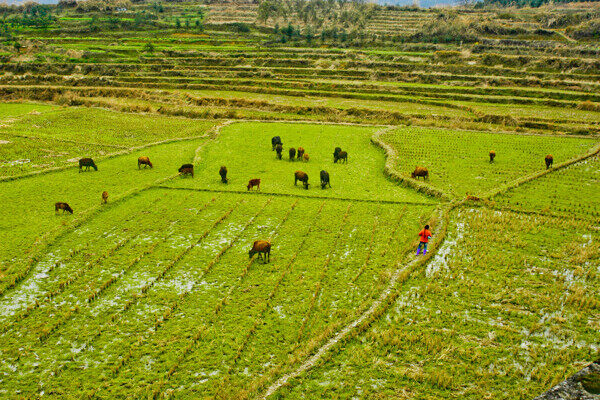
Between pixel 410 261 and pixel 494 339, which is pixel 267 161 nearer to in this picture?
pixel 410 261

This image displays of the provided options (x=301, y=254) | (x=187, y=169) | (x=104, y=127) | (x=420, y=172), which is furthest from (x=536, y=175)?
(x=104, y=127)

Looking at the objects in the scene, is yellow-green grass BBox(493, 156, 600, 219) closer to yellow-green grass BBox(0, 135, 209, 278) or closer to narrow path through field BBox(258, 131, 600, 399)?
narrow path through field BBox(258, 131, 600, 399)

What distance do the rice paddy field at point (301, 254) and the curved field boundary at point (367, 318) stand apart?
0.21ft

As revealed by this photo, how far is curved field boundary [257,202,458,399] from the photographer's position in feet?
31.5

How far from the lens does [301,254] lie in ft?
49.7

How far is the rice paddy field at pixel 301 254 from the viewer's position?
9.87m

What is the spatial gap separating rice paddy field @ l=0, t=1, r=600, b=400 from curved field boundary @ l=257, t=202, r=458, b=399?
65mm

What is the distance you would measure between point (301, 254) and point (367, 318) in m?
4.39

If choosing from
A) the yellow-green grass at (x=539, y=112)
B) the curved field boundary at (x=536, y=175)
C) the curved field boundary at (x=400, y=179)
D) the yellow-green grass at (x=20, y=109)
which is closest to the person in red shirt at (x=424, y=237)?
the curved field boundary at (x=400, y=179)

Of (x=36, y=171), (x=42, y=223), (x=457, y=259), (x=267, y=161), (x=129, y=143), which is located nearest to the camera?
(x=457, y=259)

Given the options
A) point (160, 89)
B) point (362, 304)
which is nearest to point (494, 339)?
point (362, 304)

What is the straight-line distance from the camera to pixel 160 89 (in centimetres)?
5500

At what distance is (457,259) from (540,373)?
583 centimetres

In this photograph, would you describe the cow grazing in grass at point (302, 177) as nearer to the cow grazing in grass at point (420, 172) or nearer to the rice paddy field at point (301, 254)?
the rice paddy field at point (301, 254)
